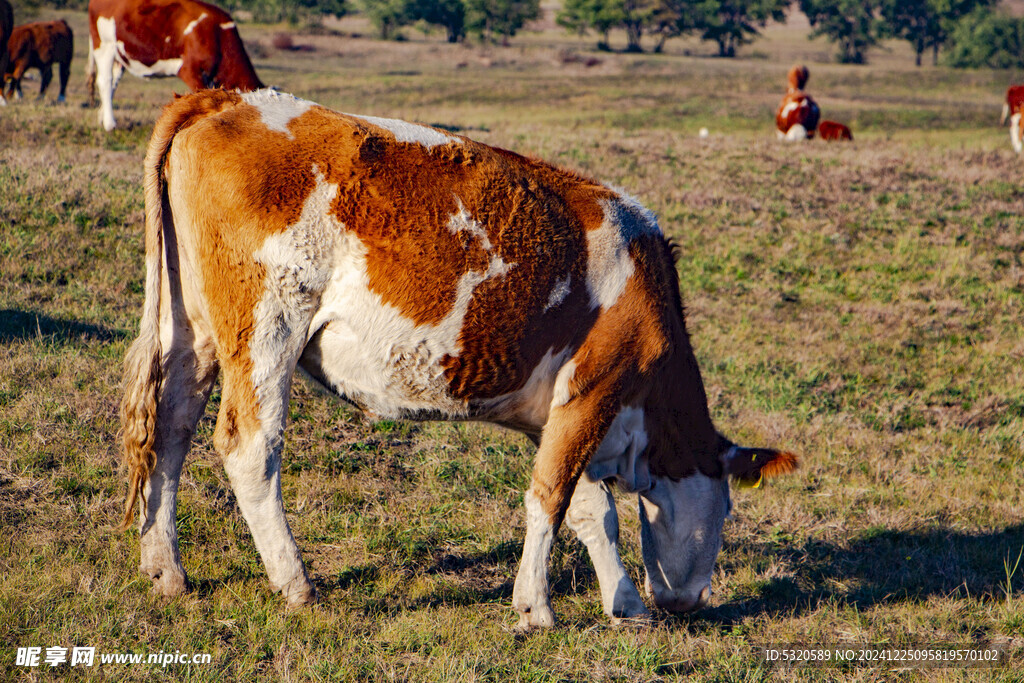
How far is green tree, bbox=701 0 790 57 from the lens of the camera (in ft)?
255

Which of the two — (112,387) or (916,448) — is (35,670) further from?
(916,448)

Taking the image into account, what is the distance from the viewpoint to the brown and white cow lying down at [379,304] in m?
3.86

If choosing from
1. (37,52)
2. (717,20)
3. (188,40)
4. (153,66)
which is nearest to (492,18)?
(717,20)

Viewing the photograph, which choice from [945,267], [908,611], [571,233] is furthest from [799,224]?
[571,233]

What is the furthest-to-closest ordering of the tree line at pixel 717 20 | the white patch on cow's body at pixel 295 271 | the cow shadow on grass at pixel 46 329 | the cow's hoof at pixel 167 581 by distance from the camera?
the tree line at pixel 717 20 → the cow shadow on grass at pixel 46 329 → the cow's hoof at pixel 167 581 → the white patch on cow's body at pixel 295 271

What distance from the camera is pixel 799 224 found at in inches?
499

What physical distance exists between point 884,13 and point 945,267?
87988mm

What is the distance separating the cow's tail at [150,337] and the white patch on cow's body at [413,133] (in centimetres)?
77

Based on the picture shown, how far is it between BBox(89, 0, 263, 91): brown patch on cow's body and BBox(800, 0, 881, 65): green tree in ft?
249

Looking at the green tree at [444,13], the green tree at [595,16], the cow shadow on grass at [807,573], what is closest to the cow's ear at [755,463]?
the cow shadow on grass at [807,573]

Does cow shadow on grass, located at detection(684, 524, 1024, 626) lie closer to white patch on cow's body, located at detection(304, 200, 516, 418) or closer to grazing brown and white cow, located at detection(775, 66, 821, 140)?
white patch on cow's body, located at detection(304, 200, 516, 418)

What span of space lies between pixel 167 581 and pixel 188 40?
37.8 ft

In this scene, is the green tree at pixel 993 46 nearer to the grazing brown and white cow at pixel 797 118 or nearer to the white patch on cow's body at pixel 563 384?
the grazing brown and white cow at pixel 797 118

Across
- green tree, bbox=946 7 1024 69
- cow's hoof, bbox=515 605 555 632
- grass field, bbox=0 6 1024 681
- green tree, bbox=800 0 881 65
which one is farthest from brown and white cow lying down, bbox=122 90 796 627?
green tree, bbox=800 0 881 65
